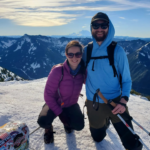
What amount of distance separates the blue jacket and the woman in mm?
508

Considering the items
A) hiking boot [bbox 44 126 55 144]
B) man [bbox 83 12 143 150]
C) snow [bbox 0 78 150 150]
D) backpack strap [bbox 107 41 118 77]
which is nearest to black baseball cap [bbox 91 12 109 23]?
man [bbox 83 12 143 150]

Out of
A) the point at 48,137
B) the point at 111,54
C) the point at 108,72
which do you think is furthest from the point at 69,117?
the point at 111,54

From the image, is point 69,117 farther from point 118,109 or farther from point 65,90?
point 118,109

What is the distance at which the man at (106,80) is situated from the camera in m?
4.60

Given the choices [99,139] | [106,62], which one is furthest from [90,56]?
[99,139]

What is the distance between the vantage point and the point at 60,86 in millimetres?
5219

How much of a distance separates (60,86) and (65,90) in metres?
0.24

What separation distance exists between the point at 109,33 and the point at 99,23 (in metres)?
0.47

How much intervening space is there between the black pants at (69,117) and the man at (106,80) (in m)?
0.56

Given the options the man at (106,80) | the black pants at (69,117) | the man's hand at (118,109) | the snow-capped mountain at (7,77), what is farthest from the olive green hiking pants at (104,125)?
the snow-capped mountain at (7,77)

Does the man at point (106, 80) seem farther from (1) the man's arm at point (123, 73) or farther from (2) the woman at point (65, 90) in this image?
(2) the woman at point (65, 90)

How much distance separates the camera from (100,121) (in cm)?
520

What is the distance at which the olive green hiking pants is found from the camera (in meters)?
4.52

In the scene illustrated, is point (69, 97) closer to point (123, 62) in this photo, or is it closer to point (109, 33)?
point (123, 62)
